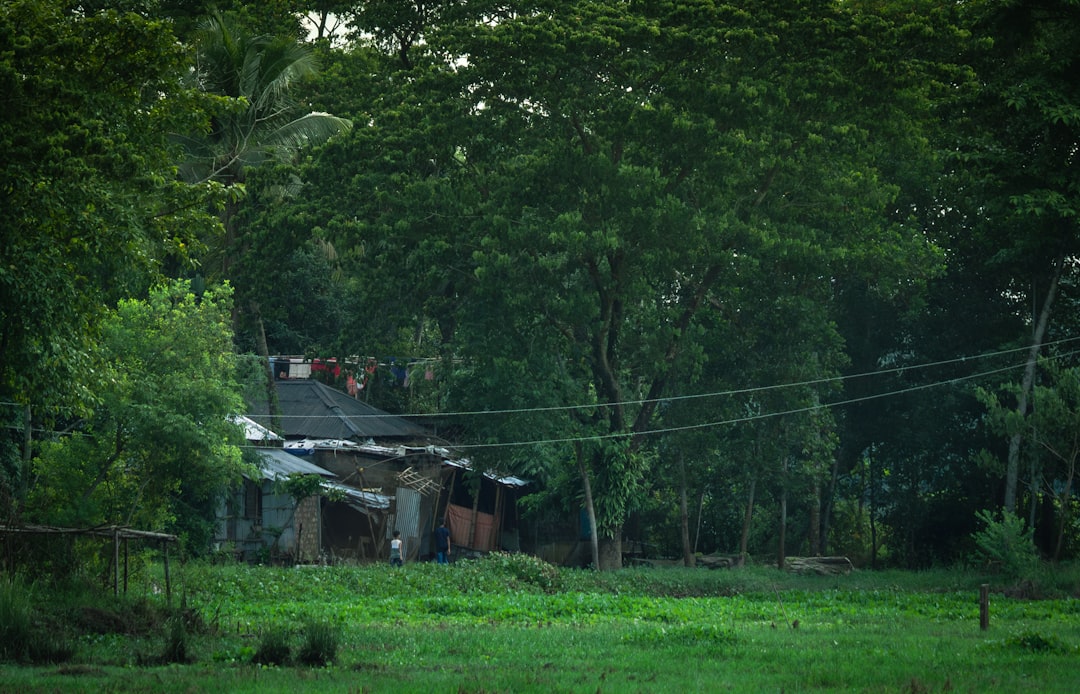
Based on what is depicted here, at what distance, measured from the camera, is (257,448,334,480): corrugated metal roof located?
35500mm

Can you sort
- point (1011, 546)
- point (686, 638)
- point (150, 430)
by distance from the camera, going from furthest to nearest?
point (1011, 546), point (150, 430), point (686, 638)

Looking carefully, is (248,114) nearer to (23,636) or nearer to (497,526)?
(497,526)

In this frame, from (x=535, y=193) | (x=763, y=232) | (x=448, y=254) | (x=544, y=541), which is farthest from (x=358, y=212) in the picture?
(x=544, y=541)

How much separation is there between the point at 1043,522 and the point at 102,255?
30839mm

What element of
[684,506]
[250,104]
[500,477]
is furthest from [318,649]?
[500,477]

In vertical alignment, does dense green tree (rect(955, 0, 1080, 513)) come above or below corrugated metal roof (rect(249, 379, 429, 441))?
above

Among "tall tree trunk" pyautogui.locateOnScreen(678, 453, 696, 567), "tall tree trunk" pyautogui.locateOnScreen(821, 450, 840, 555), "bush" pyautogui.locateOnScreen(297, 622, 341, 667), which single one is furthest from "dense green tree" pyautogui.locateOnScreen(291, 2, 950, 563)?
"bush" pyautogui.locateOnScreen(297, 622, 341, 667)

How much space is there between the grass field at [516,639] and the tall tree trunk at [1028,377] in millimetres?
5476

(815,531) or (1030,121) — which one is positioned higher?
(1030,121)

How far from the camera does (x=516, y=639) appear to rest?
19.3 m

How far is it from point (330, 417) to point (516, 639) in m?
25.5

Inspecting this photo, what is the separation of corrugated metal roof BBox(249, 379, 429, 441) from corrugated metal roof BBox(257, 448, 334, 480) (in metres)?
3.06

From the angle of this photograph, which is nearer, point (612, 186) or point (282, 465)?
point (612, 186)

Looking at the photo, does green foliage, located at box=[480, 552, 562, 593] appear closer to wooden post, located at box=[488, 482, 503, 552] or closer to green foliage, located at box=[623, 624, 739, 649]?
wooden post, located at box=[488, 482, 503, 552]
